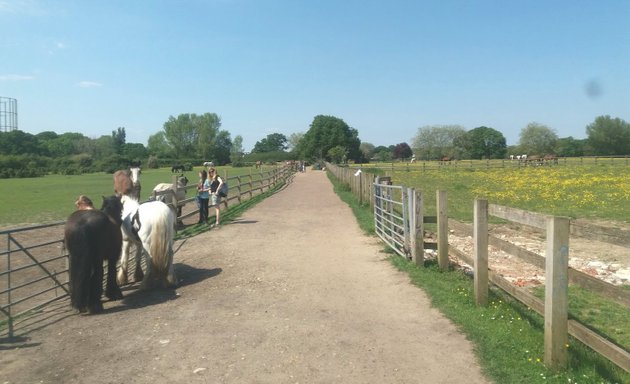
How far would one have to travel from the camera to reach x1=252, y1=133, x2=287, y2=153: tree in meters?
184

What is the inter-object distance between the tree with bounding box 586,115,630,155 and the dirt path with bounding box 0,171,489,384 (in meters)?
111

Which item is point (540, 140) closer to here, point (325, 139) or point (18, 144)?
point (325, 139)

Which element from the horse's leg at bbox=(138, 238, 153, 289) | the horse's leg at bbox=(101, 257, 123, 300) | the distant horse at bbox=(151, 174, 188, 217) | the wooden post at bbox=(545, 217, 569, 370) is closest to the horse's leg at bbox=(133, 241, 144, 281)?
the horse's leg at bbox=(138, 238, 153, 289)

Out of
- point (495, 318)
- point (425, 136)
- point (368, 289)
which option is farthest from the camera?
point (425, 136)

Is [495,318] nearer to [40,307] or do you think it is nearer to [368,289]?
[368,289]

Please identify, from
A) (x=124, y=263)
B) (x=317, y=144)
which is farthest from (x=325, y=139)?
(x=124, y=263)

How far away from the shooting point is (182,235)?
12180mm

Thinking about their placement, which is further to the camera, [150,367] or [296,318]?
[296,318]

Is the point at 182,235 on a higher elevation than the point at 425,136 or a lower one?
lower

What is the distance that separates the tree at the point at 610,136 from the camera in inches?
3959

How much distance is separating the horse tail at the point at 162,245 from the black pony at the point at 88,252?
2.04 feet

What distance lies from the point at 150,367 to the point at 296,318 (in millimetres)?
1765

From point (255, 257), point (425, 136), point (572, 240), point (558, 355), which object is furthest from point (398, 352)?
point (425, 136)

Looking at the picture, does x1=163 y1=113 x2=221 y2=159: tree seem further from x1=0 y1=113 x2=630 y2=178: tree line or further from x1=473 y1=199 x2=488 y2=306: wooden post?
x1=473 y1=199 x2=488 y2=306: wooden post
